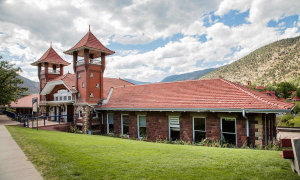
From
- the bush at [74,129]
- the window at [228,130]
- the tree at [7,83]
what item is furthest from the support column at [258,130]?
the tree at [7,83]

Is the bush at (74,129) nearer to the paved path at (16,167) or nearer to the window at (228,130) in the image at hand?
the paved path at (16,167)

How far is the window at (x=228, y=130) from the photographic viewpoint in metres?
11.8

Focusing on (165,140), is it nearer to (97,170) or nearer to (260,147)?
(260,147)

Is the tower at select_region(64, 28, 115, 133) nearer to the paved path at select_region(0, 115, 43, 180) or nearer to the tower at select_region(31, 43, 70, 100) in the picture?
the tower at select_region(31, 43, 70, 100)

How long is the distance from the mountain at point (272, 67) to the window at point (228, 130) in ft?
261

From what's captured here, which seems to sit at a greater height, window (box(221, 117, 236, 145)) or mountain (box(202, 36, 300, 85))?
mountain (box(202, 36, 300, 85))

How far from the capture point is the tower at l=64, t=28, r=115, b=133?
1944 cm

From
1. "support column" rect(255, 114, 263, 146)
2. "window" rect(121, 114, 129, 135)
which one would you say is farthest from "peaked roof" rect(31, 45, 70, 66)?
"support column" rect(255, 114, 263, 146)

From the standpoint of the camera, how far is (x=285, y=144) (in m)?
4.14

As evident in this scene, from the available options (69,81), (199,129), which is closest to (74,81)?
(69,81)

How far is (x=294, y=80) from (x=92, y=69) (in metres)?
94.4

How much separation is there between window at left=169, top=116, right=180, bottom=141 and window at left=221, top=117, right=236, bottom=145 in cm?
305

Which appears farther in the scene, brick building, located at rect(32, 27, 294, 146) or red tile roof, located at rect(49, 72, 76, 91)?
red tile roof, located at rect(49, 72, 76, 91)

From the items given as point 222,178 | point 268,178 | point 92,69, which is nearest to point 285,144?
point 268,178
